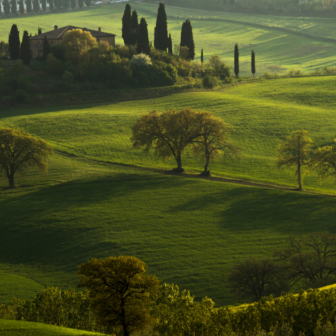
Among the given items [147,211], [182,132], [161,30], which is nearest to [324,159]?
[182,132]

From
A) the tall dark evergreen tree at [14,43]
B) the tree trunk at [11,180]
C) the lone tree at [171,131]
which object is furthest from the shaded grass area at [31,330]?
the tall dark evergreen tree at [14,43]

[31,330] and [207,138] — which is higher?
[31,330]

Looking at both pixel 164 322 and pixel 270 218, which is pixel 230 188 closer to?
pixel 270 218

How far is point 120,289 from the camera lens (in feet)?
69.0

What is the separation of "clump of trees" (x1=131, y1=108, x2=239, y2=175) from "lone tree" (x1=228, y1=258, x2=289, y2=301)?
31.3m

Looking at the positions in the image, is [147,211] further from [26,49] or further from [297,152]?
[26,49]

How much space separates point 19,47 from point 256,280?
334 ft

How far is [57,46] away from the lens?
395ft

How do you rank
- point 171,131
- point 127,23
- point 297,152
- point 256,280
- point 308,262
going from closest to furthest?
point 256,280
point 308,262
point 297,152
point 171,131
point 127,23

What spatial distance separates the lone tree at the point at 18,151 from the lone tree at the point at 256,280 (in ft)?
117

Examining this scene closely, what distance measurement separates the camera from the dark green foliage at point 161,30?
409ft

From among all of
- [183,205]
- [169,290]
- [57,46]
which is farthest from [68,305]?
[57,46]

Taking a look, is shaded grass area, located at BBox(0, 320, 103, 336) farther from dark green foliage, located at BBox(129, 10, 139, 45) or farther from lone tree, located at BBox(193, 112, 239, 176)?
dark green foliage, located at BBox(129, 10, 139, 45)

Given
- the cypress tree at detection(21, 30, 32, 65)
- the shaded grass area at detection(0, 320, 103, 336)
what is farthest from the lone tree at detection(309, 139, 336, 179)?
the cypress tree at detection(21, 30, 32, 65)
